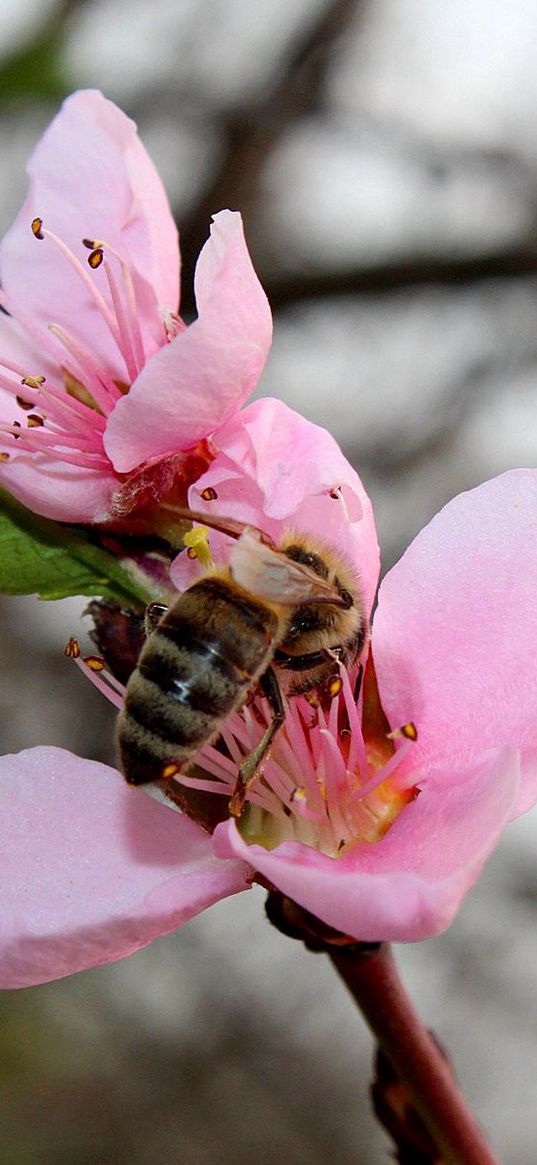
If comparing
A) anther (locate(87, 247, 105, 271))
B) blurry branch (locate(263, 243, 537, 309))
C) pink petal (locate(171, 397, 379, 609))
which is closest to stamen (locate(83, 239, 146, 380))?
anther (locate(87, 247, 105, 271))

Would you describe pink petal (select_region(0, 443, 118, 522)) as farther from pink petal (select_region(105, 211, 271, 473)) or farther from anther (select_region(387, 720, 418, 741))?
anther (select_region(387, 720, 418, 741))

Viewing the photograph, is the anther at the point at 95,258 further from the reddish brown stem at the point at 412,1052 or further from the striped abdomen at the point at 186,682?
the reddish brown stem at the point at 412,1052

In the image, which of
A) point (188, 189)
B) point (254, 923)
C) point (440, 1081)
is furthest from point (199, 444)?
point (254, 923)

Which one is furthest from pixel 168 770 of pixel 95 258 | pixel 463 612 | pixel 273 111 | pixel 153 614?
pixel 273 111

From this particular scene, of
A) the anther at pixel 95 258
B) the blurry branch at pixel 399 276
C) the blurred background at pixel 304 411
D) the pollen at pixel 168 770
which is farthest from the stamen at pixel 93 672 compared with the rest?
the blurry branch at pixel 399 276

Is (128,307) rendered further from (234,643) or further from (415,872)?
(415,872)
